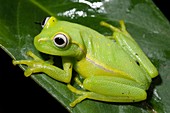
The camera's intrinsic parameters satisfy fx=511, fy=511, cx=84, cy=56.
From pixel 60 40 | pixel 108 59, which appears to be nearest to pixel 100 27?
pixel 108 59

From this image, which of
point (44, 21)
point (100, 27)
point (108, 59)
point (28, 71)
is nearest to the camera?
point (28, 71)

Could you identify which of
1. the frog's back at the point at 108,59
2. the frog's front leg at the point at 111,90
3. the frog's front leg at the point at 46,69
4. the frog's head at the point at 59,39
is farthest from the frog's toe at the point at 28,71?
the frog's back at the point at 108,59

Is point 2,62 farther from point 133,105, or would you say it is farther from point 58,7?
point 133,105

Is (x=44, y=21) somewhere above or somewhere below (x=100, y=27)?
above

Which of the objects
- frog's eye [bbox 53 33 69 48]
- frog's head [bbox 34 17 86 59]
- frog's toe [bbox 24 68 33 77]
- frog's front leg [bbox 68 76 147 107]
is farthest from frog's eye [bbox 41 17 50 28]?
Answer: frog's front leg [bbox 68 76 147 107]

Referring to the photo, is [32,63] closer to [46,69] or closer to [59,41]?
[46,69]

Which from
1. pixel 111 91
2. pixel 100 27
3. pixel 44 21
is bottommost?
Result: pixel 111 91

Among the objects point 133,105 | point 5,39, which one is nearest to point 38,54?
point 5,39

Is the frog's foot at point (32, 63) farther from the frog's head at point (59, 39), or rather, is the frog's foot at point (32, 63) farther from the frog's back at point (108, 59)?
the frog's back at point (108, 59)
